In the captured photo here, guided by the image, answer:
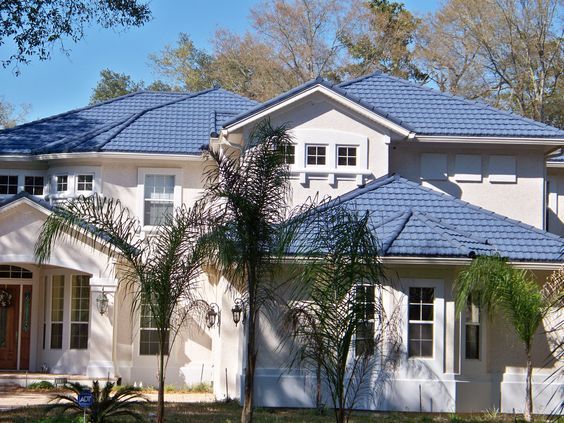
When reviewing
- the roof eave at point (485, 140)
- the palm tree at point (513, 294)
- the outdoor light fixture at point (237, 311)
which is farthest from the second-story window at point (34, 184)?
the palm tree at point (513, 294)

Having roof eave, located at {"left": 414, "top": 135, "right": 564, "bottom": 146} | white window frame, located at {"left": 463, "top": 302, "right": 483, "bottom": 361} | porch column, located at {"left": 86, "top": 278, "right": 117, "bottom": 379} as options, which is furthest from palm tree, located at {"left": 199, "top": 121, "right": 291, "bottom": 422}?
roof eave, located at {"left": 414, "top": 135, "right": 564, "bottom": 146}

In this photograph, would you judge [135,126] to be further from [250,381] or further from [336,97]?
[250,381]

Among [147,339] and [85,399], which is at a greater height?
[147,339]

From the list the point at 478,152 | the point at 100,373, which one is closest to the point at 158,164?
the point at 100,373

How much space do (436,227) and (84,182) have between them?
10.4 metres

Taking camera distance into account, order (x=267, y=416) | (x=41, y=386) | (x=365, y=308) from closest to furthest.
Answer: (x=365, y=308) < (x=267, y=416) < (x=41, y=386)

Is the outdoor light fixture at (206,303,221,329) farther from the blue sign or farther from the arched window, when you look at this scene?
the blue sign

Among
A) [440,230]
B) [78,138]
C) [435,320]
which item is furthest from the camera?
[78,138]

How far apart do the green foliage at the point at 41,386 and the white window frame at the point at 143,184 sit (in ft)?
16.0

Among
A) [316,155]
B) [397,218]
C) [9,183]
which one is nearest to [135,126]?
[9,183]

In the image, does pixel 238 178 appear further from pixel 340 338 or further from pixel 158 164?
pixel 158 164

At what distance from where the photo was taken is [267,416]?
1950 centimetres

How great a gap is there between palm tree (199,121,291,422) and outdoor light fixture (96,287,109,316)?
926 cm

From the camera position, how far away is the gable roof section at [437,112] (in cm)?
2603
